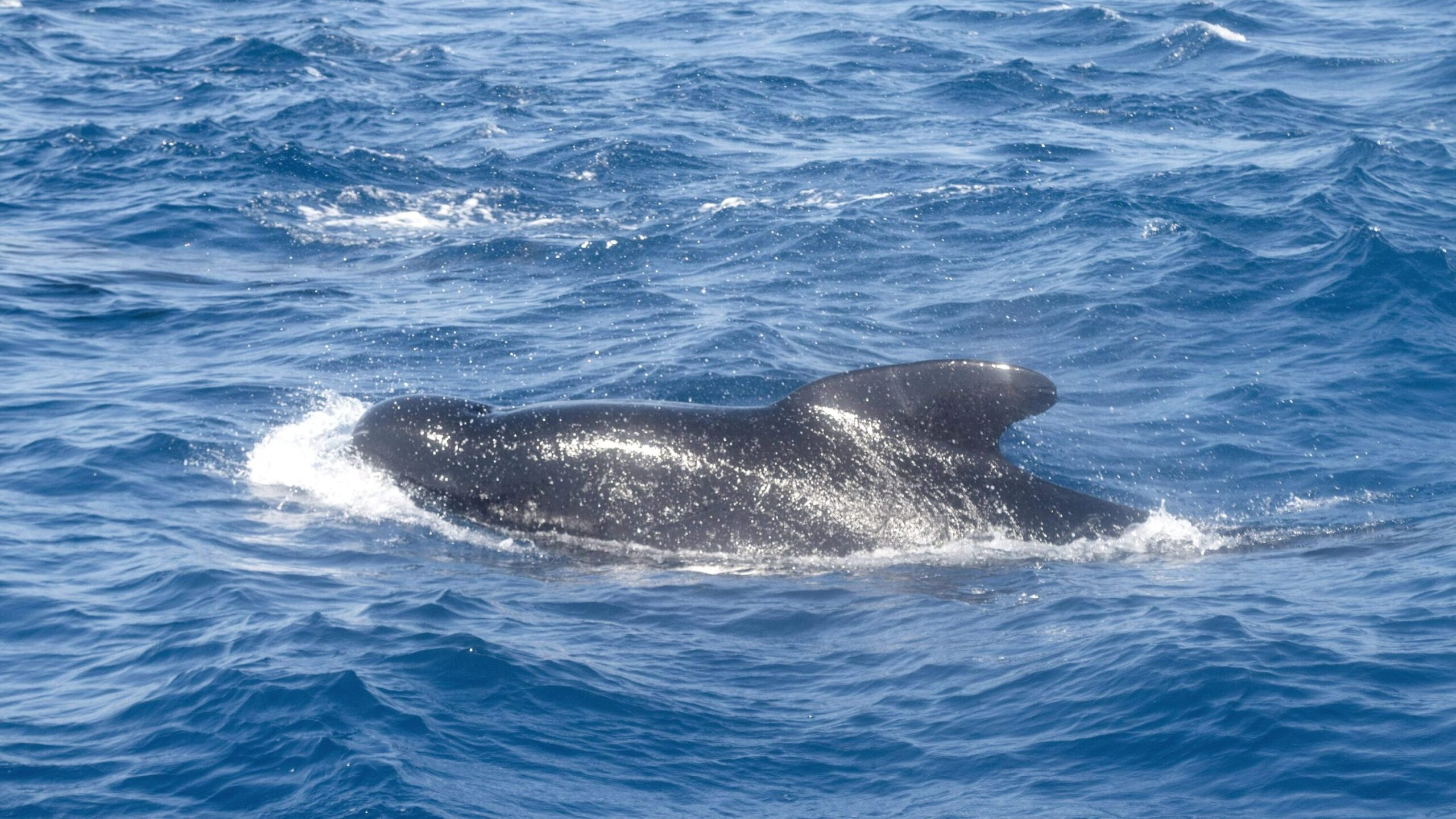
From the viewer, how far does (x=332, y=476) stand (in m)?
15.2

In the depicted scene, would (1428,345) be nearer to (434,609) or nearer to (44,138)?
(434,609)

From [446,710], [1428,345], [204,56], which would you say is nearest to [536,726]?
[446,710]

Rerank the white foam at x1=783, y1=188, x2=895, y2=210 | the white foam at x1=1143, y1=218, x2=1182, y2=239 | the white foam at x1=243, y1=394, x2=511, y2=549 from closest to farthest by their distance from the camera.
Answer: the white foam at x1=243, y1=394, x2=511, y2=549
the white foam at x1=1143, y1=218, x2=1182, y2=239
the white foam at x1=783, y1=188, x2=895, y2=210

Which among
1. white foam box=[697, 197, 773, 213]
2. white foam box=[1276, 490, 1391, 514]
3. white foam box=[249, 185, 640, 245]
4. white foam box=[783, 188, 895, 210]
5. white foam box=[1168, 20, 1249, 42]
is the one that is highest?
white foam box=[1168, 20, 1249, 42]

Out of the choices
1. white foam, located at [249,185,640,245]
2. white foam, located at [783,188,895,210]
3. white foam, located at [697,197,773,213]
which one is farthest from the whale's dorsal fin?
white foam, located at [697,197,773,213]

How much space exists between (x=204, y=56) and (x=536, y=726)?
33.3 m

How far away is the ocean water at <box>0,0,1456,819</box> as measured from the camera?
31.8ft

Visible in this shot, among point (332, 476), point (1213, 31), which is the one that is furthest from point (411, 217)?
point (1213, 31)

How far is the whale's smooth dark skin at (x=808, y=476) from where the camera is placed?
13.2 m

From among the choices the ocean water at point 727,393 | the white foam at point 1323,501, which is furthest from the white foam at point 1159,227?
the white foam at point 1323,501

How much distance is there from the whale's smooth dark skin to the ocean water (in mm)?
313

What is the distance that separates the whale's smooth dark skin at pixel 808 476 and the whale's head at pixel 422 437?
0.39 metres

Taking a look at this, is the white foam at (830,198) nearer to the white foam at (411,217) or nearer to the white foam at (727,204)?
the white foam at (727,204)

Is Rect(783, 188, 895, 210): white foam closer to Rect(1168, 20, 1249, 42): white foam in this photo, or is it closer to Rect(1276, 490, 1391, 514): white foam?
Rect(1276, 490, 1391, 514): white foam
